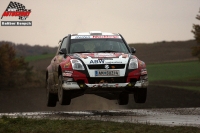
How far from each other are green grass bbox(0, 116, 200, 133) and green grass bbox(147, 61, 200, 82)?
5879cm

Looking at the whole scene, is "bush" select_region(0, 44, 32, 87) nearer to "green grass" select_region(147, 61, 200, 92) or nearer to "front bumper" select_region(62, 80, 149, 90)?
"green grass" select_region(147, 61, 200, 92)

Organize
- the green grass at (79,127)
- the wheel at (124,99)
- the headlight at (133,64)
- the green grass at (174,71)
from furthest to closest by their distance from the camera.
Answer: the green grass at (174,71) → the wheel at (124,99) → the headlight at (133,64) → the green grass at (79,127)

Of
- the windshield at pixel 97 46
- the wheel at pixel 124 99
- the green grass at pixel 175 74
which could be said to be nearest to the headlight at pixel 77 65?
the windshield at pixel 97 46

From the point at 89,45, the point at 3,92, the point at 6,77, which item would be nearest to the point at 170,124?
the point at 89,45

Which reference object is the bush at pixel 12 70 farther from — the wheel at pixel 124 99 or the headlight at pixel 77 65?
the headlight at pixel 77 65

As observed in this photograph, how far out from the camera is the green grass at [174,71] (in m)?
→ 75.8

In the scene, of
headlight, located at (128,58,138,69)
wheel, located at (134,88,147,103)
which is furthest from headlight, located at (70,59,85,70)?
wheel, located at (134,88,147,103)

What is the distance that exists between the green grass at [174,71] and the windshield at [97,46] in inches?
2192

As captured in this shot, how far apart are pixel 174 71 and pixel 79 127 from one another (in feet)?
215

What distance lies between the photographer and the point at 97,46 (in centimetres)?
1756

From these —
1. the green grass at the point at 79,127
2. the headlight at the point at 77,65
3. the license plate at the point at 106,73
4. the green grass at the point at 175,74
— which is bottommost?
the green grass at the point at 175,74

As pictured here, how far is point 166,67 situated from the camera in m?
82.1

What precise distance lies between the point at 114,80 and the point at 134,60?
79 cm

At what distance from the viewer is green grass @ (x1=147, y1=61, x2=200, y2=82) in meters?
75.8
